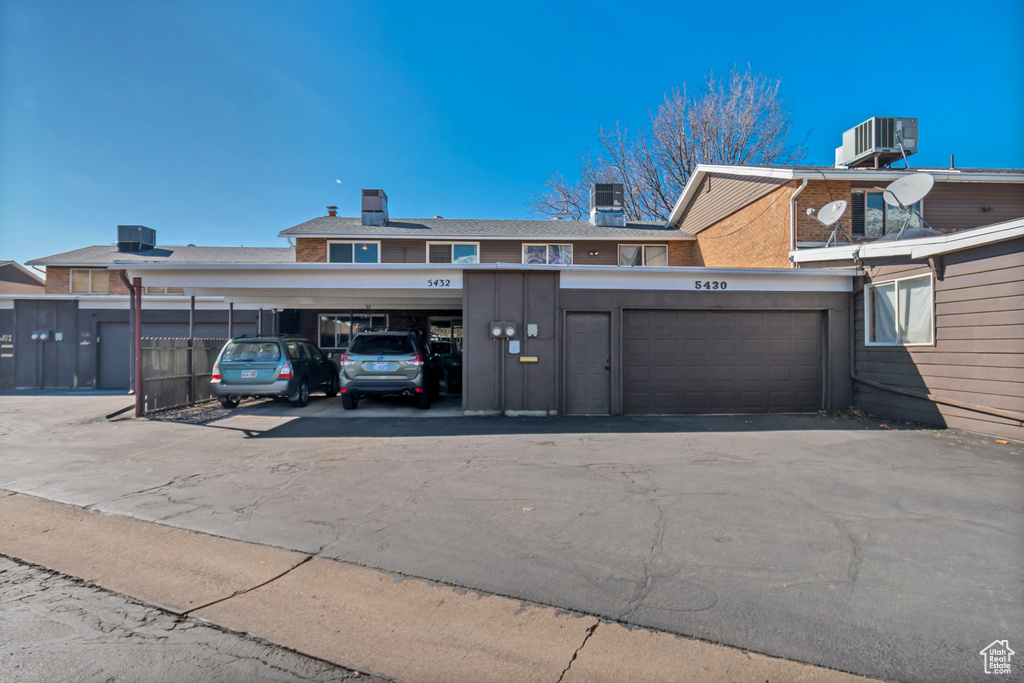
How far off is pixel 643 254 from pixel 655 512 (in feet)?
49.6

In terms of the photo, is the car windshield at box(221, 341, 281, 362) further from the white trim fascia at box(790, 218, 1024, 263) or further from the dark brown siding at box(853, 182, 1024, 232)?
the dark brown siding at box(853, 182, 1024, 232)

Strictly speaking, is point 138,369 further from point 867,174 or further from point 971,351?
point 867,174

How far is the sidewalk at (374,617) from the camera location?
264cm

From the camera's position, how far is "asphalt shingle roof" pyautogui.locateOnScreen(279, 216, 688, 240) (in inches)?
722

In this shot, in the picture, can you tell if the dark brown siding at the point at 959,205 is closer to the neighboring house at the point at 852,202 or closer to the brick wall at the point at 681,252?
the neighboring house at the point at 852,202

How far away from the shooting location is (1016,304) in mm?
7703

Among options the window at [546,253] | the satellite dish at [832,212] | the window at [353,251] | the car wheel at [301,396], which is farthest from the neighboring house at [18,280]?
the satellite dish at [832,212]

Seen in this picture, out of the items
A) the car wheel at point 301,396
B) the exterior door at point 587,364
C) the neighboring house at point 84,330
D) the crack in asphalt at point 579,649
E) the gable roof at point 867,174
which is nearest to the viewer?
the crack in asphalt at point 579,649

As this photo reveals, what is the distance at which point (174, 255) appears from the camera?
2264 centimetres

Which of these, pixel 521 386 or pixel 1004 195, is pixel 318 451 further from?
pixel 1004 195

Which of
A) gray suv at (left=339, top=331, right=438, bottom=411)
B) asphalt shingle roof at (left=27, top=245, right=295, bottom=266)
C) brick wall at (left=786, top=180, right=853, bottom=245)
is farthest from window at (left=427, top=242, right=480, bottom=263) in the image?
brick wall at (left=786, top=180, right=853, bottom=245)

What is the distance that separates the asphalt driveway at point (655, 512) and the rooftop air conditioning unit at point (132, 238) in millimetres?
17031

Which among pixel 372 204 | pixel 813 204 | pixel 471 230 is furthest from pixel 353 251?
pixel 813 204

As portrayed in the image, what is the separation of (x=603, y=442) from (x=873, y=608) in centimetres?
490
